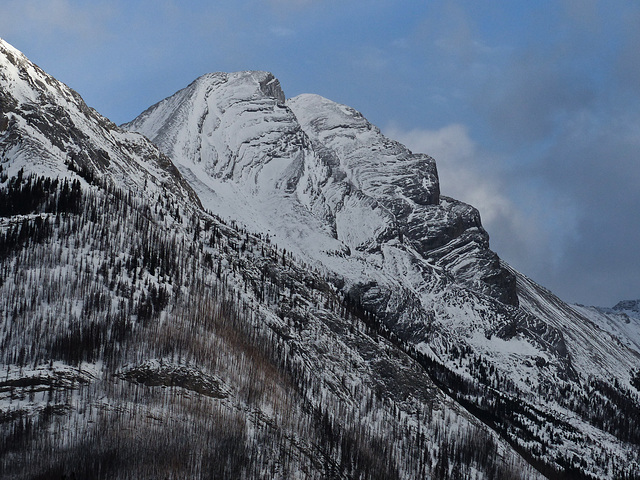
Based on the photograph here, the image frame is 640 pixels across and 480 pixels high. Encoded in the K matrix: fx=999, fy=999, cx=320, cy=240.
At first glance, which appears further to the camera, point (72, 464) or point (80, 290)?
point (80, 290)

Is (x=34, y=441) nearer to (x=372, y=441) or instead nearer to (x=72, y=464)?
(x=72, y=464)

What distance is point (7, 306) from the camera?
524 ft

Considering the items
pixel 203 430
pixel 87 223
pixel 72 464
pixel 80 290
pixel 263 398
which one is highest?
pixel 87 223

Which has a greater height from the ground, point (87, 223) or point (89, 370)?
point (87, 223)

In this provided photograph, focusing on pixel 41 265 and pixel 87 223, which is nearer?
pixel 41 265

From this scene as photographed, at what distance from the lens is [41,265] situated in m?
170

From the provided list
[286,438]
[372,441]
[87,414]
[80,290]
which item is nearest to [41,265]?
[80,290]

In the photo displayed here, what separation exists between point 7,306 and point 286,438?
5047 centimetres

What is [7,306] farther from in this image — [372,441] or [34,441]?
[372,441]

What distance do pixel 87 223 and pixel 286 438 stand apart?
5745 centimetres

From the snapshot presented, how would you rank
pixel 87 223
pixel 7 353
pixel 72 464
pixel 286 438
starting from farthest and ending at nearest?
1. pixel 87 223
2. pixel 286 438
3. pixel 7 353
4. pixel 72 464

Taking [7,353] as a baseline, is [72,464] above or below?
below

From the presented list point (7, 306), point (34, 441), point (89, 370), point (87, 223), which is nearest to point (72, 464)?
point (34, 441)

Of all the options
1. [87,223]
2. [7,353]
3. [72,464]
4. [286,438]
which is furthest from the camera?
[87,223]
